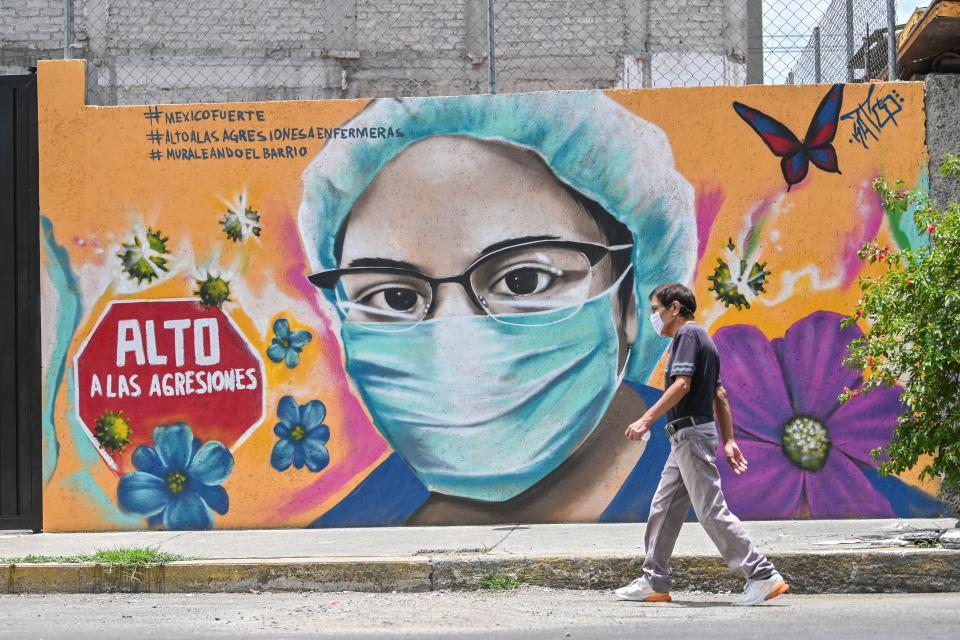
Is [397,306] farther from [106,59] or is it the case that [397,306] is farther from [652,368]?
[106,59]

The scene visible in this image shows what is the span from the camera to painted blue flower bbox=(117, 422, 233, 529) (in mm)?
8523

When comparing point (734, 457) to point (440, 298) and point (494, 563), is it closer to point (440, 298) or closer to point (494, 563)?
point (494, 563)

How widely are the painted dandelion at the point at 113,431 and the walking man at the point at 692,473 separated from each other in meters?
4.09

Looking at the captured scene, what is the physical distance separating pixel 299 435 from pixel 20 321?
225cm

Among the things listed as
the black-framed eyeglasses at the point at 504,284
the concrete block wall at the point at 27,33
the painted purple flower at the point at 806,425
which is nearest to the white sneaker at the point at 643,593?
the painted purple flower at the point at 806,425

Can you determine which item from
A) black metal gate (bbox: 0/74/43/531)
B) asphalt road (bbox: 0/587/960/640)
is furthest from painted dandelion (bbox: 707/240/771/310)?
black metal gate (bbox: 0/74/43/531)

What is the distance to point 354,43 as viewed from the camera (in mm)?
17828

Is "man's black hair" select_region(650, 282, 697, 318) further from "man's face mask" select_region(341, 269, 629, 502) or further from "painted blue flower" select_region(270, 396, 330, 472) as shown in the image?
"painted blue flower" select_region(270, 396, 330, 472)

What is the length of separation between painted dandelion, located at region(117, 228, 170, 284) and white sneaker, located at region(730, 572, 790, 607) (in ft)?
15.8

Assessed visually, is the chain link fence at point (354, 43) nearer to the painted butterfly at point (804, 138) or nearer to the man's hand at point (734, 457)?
the painted butterfly at point (804, 138)

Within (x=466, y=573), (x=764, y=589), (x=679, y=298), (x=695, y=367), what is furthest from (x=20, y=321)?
(x=764, y=589)

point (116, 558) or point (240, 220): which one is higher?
point (240, 220)

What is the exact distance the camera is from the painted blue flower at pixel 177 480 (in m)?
8.52

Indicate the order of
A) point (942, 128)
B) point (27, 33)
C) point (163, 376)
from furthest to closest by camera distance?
point (27, 33), point (163, 376), point (942, 128)
